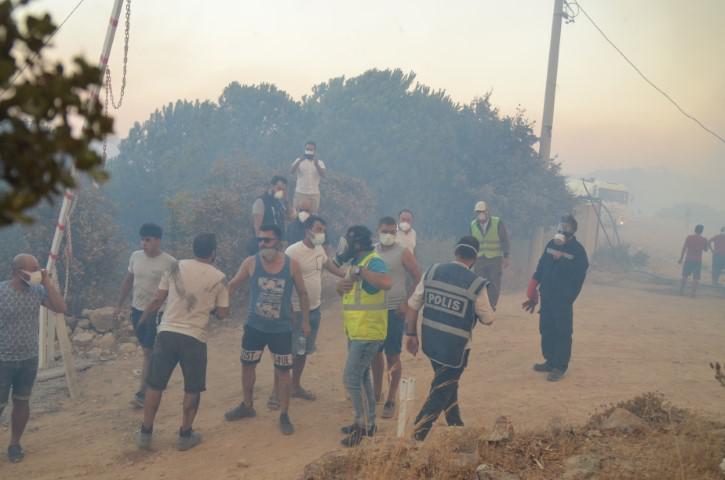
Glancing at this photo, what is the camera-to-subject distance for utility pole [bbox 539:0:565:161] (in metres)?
16.5

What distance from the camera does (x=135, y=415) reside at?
7035mm

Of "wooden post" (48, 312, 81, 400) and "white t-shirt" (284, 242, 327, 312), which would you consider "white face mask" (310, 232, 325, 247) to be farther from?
"wooden post" (48, 312, 81, 400)

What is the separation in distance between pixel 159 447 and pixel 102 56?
4602mm

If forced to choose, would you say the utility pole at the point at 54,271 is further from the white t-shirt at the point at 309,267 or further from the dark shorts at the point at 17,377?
the white t-shirt at the point at 309,267

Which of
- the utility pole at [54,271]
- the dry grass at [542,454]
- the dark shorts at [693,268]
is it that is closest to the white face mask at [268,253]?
the dry grass at [542,454]

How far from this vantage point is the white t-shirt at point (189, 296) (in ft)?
18.7

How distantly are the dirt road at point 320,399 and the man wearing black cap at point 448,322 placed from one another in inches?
27.4

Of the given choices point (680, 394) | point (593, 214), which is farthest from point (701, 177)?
point (680, 394)

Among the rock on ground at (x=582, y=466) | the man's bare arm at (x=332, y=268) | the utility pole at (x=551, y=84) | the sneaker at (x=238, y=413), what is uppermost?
the utility pole at (x=551, y=84)

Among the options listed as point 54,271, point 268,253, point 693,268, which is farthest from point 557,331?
point 693,268

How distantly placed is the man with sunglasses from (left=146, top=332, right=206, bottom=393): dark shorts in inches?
Answer: 22.5

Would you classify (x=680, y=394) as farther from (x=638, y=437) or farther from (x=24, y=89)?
(x=24, y=89)

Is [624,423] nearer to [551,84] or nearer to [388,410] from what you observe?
[388,410]

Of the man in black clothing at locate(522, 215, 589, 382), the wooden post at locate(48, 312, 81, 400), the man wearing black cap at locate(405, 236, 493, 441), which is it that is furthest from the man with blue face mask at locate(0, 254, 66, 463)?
the man in black clothing at locate(522, 215, 589, 382)
